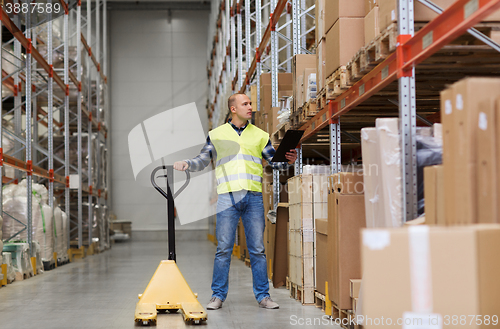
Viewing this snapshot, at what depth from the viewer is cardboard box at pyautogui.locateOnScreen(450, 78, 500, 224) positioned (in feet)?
7.22

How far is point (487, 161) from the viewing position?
2.17 meters

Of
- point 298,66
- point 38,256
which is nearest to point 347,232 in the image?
point 298,66

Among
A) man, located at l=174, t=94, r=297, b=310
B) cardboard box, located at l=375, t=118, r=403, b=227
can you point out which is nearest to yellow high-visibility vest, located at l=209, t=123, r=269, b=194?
man, located at l=174, t=94, r=297, b=310

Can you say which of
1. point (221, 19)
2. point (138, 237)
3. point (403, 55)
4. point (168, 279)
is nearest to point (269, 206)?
point (168, 279)

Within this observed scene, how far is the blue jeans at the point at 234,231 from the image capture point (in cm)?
481

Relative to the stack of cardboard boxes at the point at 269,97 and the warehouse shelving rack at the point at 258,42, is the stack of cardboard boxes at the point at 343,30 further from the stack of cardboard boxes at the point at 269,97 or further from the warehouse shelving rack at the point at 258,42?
the stack of cardboard boxes at the point at 269,97

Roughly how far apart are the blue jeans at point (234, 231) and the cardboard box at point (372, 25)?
1.80 metres

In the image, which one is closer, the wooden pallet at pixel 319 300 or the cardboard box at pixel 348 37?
Answer: the cardboard box at pixel 348 37

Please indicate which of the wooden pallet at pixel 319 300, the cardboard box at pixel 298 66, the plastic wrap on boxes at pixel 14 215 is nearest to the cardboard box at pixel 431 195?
the wooden pallet at pixel 319 300

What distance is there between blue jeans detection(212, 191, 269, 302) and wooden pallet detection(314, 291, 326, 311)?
1.50 ft

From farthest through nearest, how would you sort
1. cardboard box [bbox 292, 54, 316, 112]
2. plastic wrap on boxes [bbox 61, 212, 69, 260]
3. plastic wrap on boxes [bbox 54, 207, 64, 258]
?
plastic wrap on boxes [bbox 61, 212, 69, 260] < plastic wrap on boxes [bbox 54, 207, 64, 258] < cardboard box [bbox 292, 54, 316, 112]

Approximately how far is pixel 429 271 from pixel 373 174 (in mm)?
1278

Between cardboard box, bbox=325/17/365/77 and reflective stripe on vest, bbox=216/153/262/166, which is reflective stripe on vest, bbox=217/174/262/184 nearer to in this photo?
reflective stripe on vest, bbox=216/153/262/166

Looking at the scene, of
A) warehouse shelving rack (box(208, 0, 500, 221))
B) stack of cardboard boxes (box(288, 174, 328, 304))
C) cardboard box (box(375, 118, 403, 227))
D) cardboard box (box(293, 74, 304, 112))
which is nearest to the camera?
warehouse shelving rack (box(208, 0, 500, 221))
